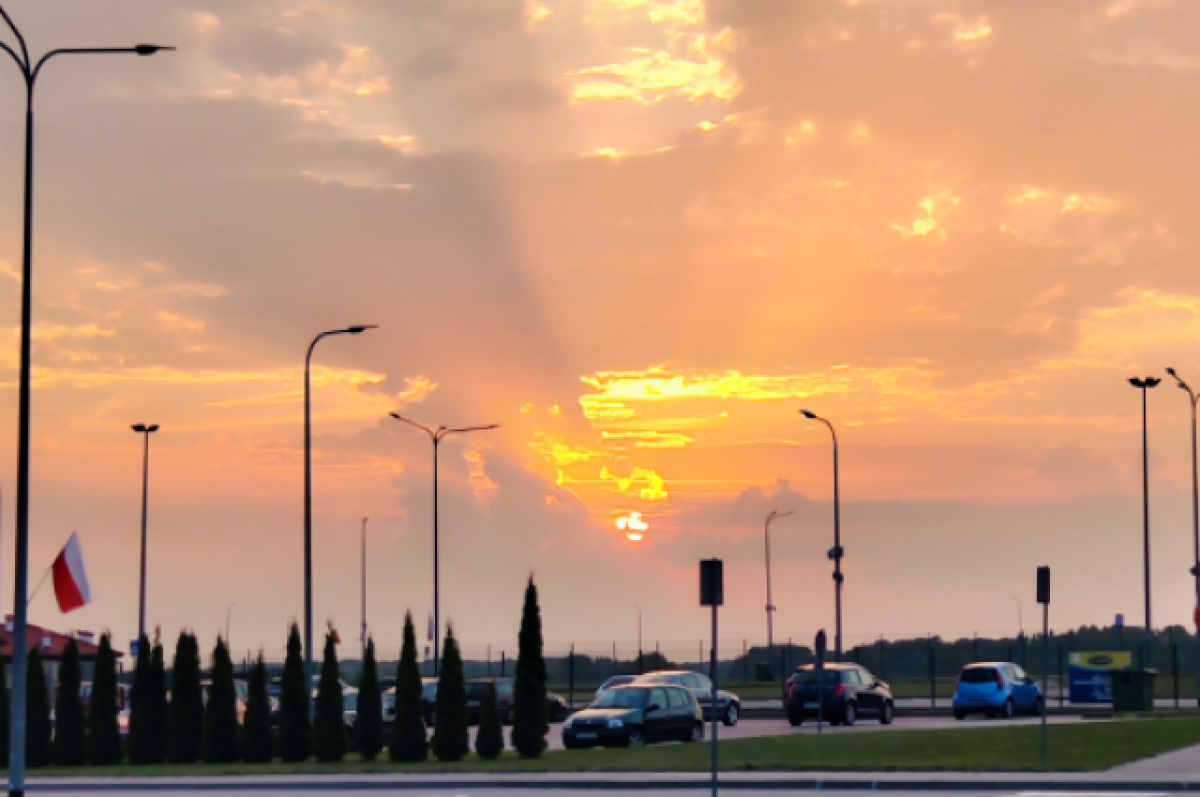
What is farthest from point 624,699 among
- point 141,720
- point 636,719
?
point 141,720

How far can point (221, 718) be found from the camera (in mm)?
36719

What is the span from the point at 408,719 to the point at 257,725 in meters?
3.59

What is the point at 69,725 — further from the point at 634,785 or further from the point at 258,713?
the point at 634,785

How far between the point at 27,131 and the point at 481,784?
41.6 ft

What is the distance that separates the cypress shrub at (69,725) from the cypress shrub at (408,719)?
7.13 m

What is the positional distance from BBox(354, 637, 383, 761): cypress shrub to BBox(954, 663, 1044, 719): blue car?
71.4ft

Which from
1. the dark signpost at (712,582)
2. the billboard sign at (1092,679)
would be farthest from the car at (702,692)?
the dark signpost at (712,582)

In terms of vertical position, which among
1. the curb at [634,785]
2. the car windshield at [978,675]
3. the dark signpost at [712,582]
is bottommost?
the curb at [634,785]

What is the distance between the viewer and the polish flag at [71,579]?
37188 mm

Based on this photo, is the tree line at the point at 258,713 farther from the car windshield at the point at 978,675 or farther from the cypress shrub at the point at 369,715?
the car windshield at the point at 978,675

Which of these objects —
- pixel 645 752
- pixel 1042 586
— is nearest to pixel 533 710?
pixel 645 752

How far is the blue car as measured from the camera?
51812mm

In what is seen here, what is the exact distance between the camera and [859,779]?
26.4 metres

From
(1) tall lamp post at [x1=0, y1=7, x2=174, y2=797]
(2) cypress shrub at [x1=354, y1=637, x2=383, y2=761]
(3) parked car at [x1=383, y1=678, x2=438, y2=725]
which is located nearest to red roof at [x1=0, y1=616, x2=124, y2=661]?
(3) parked car at [x1=383, y1=678, x2=438, y2=725]
